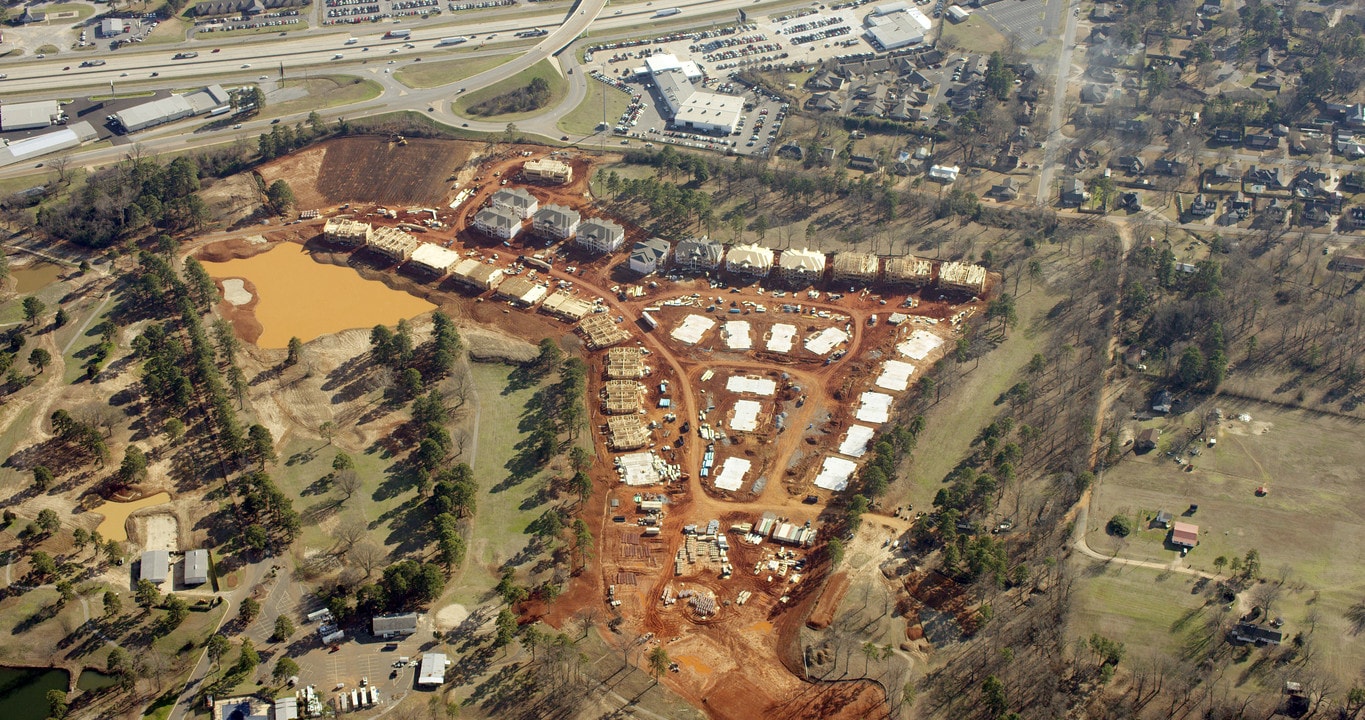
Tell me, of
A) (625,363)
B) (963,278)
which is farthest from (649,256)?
(963,278)

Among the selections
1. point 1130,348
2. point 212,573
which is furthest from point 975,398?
point 212,573

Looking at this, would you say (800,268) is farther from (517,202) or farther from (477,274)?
(477,274)

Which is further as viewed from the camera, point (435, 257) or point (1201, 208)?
point (1201, 208)

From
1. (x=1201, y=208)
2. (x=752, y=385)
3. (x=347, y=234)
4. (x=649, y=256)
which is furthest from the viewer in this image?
(x=1201, y=208)

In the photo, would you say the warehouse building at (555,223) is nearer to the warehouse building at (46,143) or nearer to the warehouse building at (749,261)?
the warehouse building at (749,261)

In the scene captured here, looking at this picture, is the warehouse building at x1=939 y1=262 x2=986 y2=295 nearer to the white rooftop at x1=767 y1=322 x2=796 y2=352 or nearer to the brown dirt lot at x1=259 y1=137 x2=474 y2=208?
the white rooftop at x1=767 y1=322 x2=796 y2=352

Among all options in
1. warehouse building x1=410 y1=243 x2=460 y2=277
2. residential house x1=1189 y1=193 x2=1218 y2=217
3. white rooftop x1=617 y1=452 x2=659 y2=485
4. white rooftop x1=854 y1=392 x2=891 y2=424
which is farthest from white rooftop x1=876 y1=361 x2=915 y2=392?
residential house x1=1189 y1=193 x2=1218 y2=217
